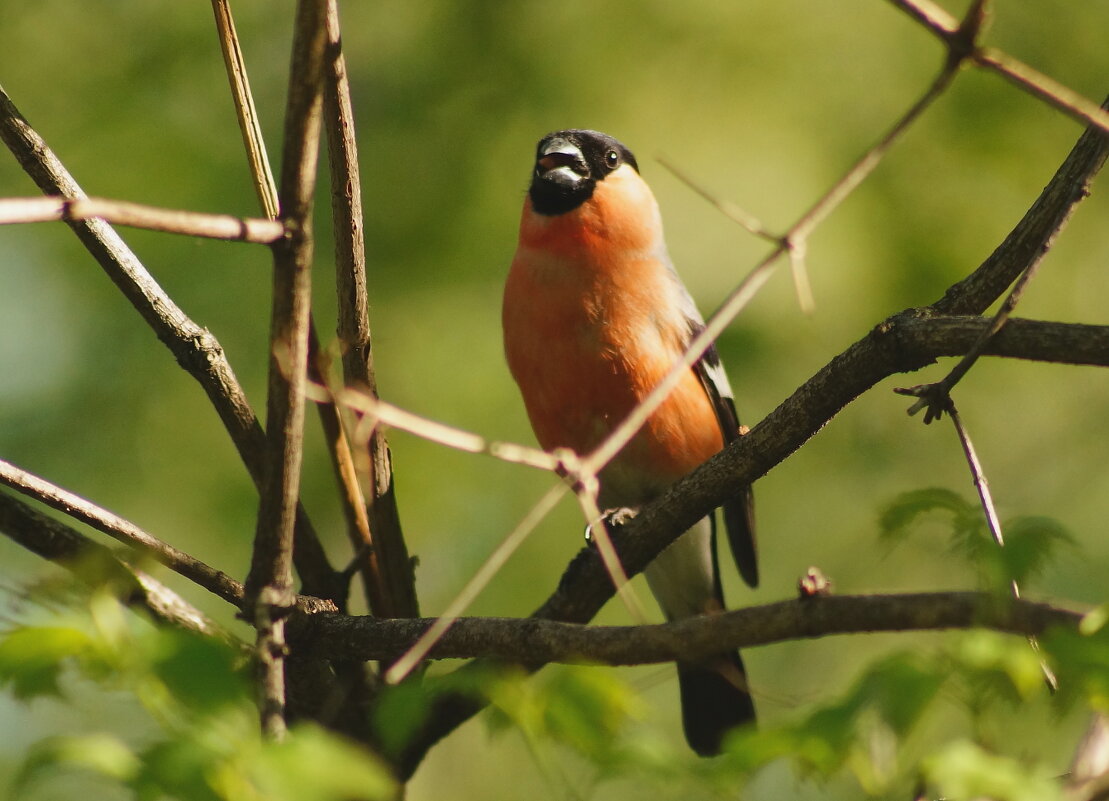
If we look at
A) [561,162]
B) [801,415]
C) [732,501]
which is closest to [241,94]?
[801,415]

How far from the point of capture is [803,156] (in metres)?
8.42

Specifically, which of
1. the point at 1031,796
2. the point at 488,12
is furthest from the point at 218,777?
the point at 488,12

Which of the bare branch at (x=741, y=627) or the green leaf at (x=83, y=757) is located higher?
the bare branch at (x=741, y=627)

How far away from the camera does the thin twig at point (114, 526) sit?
335cm

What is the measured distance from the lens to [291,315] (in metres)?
2.41

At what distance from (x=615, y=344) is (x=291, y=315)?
3.13 m

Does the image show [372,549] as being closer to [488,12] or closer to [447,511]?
[447,511]

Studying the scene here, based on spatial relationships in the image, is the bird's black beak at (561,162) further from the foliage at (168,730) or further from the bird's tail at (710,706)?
the foliage at (168,730)

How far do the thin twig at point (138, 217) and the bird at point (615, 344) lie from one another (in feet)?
10.4

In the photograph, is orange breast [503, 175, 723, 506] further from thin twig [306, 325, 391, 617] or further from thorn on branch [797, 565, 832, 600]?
thorn on branch [797, 565, 832, 600]

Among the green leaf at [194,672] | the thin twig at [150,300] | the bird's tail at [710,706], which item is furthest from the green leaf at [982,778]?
the bird's tail at [710,706]

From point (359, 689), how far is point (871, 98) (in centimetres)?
677

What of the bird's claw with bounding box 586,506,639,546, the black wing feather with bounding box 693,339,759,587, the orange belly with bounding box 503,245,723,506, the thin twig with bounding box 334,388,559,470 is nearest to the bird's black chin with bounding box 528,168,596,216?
the orange belly with bounding box 503,245,723,506

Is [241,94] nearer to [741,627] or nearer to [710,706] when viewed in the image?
[741,627]
